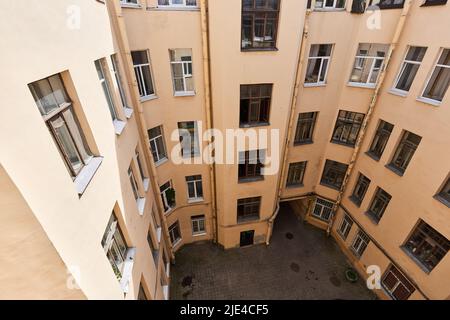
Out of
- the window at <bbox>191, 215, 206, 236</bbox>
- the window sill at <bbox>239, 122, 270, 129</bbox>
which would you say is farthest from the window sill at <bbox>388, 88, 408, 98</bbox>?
the window at <bbox>191, 215, 206, 236</bbox>

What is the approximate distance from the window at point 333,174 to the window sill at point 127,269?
13603mm

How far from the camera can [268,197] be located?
1395 centimetres

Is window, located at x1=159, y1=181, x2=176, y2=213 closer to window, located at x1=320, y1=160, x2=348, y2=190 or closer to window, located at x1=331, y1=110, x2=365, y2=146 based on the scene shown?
window, located at x1=320, y1=160, x2=348, y2=190

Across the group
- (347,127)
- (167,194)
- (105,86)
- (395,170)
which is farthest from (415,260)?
(105,86)

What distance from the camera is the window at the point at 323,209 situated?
55.4ft

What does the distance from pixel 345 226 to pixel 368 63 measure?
11.0 metres

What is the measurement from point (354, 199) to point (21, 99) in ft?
55.3

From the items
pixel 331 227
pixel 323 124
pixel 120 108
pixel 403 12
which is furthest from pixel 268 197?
pixel 403 12

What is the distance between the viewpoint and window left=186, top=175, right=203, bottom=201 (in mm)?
14023

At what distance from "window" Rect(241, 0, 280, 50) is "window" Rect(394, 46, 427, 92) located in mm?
6884

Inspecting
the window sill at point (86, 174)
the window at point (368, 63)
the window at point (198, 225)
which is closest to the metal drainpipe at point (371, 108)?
the window at point (368, 63)

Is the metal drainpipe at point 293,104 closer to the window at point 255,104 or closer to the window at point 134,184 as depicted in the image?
the window at point 255,104

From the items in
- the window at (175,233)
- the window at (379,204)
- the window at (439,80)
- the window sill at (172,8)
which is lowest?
the window at (175,233)

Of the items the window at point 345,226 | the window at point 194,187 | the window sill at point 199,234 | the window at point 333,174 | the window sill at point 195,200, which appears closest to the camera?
the window at point 194,187
